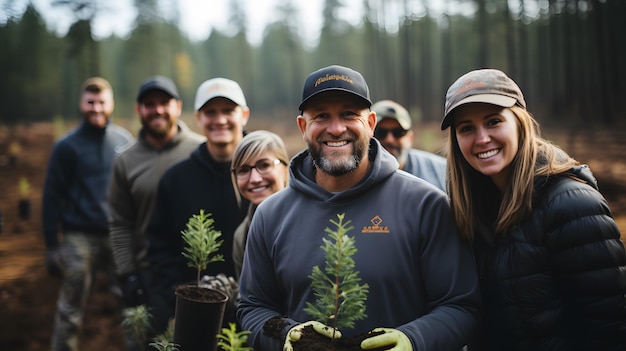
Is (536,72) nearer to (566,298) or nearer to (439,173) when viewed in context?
(439,173)

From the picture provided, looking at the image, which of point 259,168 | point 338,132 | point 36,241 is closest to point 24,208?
point 36,241

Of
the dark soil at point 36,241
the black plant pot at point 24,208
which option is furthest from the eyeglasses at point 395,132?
the black plant pot at point 24,208

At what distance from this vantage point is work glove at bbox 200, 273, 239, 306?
3.02 metres

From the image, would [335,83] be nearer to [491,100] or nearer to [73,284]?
[491,100]

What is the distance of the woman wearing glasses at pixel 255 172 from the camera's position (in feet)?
11.9

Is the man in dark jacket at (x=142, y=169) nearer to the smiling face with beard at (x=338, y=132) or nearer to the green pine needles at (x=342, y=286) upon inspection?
the smiling face with beard at (x=338, y=132)

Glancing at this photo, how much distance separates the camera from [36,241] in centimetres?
1359

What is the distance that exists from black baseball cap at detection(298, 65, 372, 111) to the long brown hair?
2.00ft

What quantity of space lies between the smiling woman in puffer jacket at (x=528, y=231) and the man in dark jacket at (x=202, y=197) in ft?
6.56

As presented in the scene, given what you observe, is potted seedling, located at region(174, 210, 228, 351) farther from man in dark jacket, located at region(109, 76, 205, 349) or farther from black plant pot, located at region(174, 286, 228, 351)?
man in dark jacket, located at region(109, 76, 205, 349)

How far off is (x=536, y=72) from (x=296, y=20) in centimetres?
2292

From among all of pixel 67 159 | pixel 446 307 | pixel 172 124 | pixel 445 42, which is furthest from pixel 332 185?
pixel 445 42

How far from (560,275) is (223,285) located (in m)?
2.07

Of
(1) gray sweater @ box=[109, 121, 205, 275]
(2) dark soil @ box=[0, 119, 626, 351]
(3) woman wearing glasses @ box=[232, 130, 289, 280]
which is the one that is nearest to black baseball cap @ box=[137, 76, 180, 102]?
(1) gray sweater @ box=[109, 121, 205, 275]
